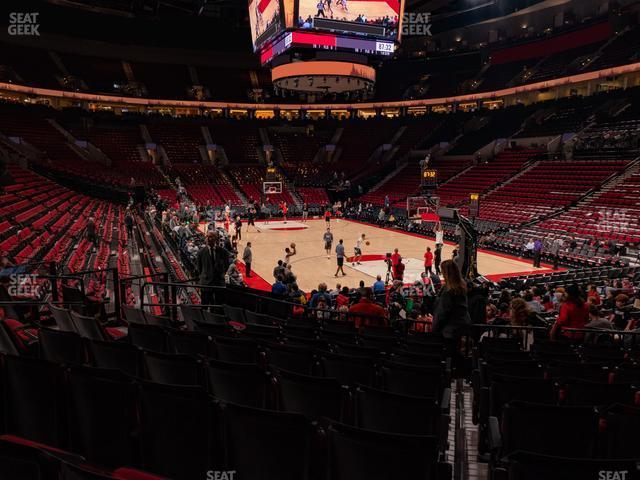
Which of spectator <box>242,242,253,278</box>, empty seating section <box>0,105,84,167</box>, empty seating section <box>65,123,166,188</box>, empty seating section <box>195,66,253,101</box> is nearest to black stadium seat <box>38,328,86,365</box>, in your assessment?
spectator <box>242,242,253,278</box>

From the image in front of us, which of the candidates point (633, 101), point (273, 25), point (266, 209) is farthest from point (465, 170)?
point (273, 25)

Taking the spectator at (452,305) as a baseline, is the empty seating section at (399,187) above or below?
above

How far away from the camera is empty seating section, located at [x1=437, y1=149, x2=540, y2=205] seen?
3397 centimetres

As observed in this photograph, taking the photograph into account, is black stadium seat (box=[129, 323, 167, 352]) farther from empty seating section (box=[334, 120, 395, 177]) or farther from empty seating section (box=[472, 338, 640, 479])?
empty seating section (box=[334, 120, 395, 177])

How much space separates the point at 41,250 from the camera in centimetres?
1102

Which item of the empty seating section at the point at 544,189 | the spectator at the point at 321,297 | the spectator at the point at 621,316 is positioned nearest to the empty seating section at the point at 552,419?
the spectator at the point at 621,316

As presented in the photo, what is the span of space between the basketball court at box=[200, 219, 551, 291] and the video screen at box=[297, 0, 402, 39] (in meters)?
9.90

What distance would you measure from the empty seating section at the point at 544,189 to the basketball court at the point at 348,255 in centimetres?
514

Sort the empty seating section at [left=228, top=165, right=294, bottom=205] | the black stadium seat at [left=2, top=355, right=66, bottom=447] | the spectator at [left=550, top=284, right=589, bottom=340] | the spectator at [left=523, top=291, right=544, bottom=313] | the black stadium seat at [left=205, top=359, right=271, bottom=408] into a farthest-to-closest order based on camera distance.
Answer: the empty seating section at [left=228, top=165, right=294, bottom=205], the spectator at [left=523, top=291, right=544, bottom=313], the spectator at [left=550, top=284, right=589, bottom=340], the black stadium seat at [left=205, top=359, right=271, bottom=408], the black stadium seat at [left=2, top=355, right=66, bottom=447]

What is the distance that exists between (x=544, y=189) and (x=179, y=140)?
105ft

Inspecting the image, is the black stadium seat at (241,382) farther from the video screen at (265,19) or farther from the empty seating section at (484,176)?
the empty seating section at (484,176)

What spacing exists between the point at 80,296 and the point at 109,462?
4.68 meters

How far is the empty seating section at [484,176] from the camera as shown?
34.0m

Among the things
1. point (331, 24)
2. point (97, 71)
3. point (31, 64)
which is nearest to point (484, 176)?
point (331, 24)
